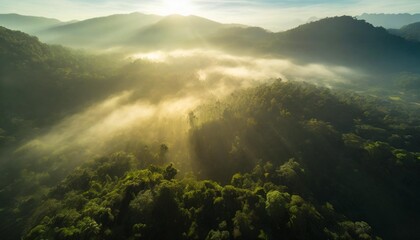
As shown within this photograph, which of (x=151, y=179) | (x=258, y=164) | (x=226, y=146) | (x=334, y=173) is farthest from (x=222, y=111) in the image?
(x=151, y=179)

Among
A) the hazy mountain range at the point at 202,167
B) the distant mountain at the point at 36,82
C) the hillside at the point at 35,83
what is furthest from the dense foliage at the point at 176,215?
the distant mountain at the point at 36,82

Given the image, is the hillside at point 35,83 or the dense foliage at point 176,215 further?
the hillside at point 35,83

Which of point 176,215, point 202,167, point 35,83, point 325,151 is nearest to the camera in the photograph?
point 176,215

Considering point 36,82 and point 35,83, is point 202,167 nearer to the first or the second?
point 35,83

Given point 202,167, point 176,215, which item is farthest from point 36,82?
point 176,215

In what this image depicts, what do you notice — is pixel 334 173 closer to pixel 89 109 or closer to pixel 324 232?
pixel 324 232

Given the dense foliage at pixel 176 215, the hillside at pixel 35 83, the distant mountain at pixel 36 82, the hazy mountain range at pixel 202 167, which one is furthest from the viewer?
the distant mountain at pixel 36 82

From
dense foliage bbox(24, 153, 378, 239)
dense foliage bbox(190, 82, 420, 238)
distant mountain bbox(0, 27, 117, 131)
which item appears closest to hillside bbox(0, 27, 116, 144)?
distant mountain bbox(0, 27, 117, 131)

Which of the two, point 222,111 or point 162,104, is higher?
point 222,111

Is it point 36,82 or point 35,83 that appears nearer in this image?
point 35,83

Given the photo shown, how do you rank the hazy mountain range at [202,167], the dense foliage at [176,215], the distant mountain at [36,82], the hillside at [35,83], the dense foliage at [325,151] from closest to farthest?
the dense foliage at [176,215]
the hazy mountain range at [202,167]
the dense foliage at [325,151]
the hillside at [35,83]
the distant mountain at [36,82]

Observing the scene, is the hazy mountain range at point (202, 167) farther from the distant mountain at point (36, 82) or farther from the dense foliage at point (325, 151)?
the distant mountain at point (36, 82)
